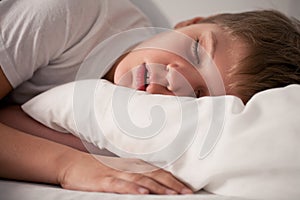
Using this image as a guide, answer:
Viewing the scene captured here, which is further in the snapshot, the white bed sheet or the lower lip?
the lower lip

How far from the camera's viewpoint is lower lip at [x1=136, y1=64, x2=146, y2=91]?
81 centimetres

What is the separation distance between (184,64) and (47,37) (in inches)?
9.4

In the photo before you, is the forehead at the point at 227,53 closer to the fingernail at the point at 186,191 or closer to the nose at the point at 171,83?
the nose at the point at 171,83

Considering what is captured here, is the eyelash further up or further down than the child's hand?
further up

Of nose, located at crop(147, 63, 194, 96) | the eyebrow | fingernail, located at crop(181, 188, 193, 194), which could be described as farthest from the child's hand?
the eyebrow

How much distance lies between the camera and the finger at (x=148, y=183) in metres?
0.58

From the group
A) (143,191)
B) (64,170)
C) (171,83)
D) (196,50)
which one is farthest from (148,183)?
(196,50)

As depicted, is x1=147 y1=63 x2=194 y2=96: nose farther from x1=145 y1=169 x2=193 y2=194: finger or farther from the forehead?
x1=145 y1=169 x2=193 y2=194: finger

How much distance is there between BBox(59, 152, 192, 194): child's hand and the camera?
1.92 feet

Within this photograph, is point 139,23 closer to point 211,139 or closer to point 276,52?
point 276,52

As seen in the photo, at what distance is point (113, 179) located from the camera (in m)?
0.60

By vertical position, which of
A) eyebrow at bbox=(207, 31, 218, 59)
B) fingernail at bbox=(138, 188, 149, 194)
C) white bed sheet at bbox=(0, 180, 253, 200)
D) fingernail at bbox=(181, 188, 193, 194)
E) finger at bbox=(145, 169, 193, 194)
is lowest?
fingernail at bbox=(181, 188, 193, 194)

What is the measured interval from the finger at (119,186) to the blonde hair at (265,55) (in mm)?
286

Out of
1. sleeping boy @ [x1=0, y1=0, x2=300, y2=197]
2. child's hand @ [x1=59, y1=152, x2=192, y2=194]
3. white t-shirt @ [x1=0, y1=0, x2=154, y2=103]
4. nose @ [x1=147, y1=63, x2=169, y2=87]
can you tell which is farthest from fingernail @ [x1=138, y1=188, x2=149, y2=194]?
white t-shirt @ [x1=0, y1=0, x2=154, y2=103]
